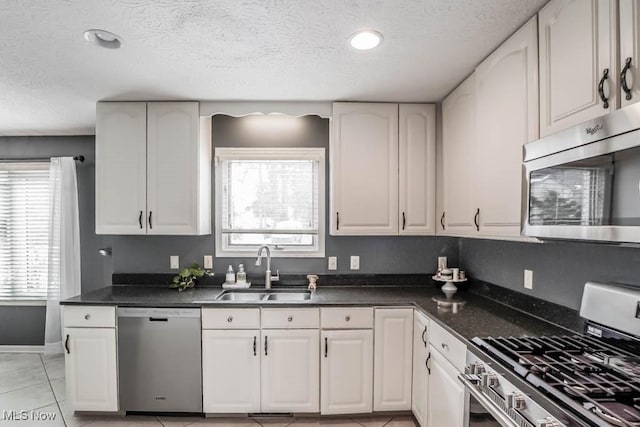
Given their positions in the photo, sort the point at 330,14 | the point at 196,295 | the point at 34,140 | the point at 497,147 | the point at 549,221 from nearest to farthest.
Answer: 1. the point at 549,221
2. the point at 330,14
3. the point at 497,147
4. the point at 196,295
5. the point at 34,140

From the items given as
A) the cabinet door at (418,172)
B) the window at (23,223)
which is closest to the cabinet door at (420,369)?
the cabinet door at (418,172)

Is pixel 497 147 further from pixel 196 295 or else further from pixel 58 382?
pixel 58 382

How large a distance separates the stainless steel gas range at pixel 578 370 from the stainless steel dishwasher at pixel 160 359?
5.84 ft

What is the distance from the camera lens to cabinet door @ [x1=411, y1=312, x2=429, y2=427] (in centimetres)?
213

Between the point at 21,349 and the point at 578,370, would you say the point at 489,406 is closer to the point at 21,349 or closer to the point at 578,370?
the point at 578,370

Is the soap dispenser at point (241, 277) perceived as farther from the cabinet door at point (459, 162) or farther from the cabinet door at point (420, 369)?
the cabinet door at point (459, 162)

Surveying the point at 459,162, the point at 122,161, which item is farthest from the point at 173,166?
the point at 459,162

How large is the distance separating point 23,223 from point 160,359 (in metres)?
2.57

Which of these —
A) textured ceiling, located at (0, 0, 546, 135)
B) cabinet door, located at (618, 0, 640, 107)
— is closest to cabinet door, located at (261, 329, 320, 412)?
textured ceiling, located at (0, 0, 546, 135)

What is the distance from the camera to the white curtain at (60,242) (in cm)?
347

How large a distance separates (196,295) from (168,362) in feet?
1.59

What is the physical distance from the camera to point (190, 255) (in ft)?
9.73

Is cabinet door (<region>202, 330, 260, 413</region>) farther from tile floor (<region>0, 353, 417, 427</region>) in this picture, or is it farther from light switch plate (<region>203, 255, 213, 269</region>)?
light switch plate (<region>203, 255, 213, 269</region>)

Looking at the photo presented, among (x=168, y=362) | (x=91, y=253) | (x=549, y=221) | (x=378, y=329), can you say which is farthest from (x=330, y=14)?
(x=91, y=253)
